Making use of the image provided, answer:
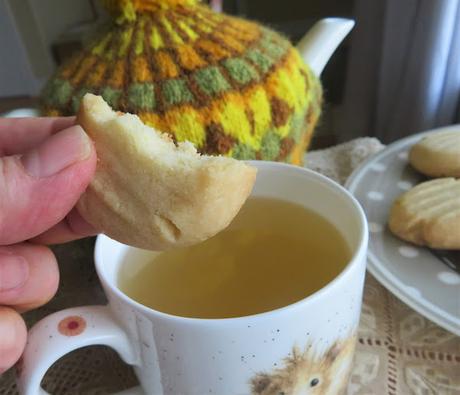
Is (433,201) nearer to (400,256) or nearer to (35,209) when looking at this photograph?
(400,256)

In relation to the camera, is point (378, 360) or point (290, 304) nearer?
point (290, 304)

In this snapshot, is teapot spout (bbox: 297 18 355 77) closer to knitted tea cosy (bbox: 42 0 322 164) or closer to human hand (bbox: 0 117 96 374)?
knitted tea cosy (bbox: 42 0 322 164)

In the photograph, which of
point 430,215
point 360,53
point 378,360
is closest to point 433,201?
point 430,215

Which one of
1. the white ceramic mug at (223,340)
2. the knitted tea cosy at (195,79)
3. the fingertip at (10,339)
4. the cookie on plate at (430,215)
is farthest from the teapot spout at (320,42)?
the fingertip at (10,339)

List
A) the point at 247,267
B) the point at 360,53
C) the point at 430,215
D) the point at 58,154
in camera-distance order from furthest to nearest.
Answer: the point at 360,53
the point at 430,215
the point at 247,267
the point at 58,154

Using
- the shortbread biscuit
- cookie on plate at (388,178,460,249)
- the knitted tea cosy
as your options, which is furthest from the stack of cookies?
the shortbread biscuit

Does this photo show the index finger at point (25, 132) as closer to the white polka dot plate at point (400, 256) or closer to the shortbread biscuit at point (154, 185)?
the shortbread biscuit at point (154, 185)
